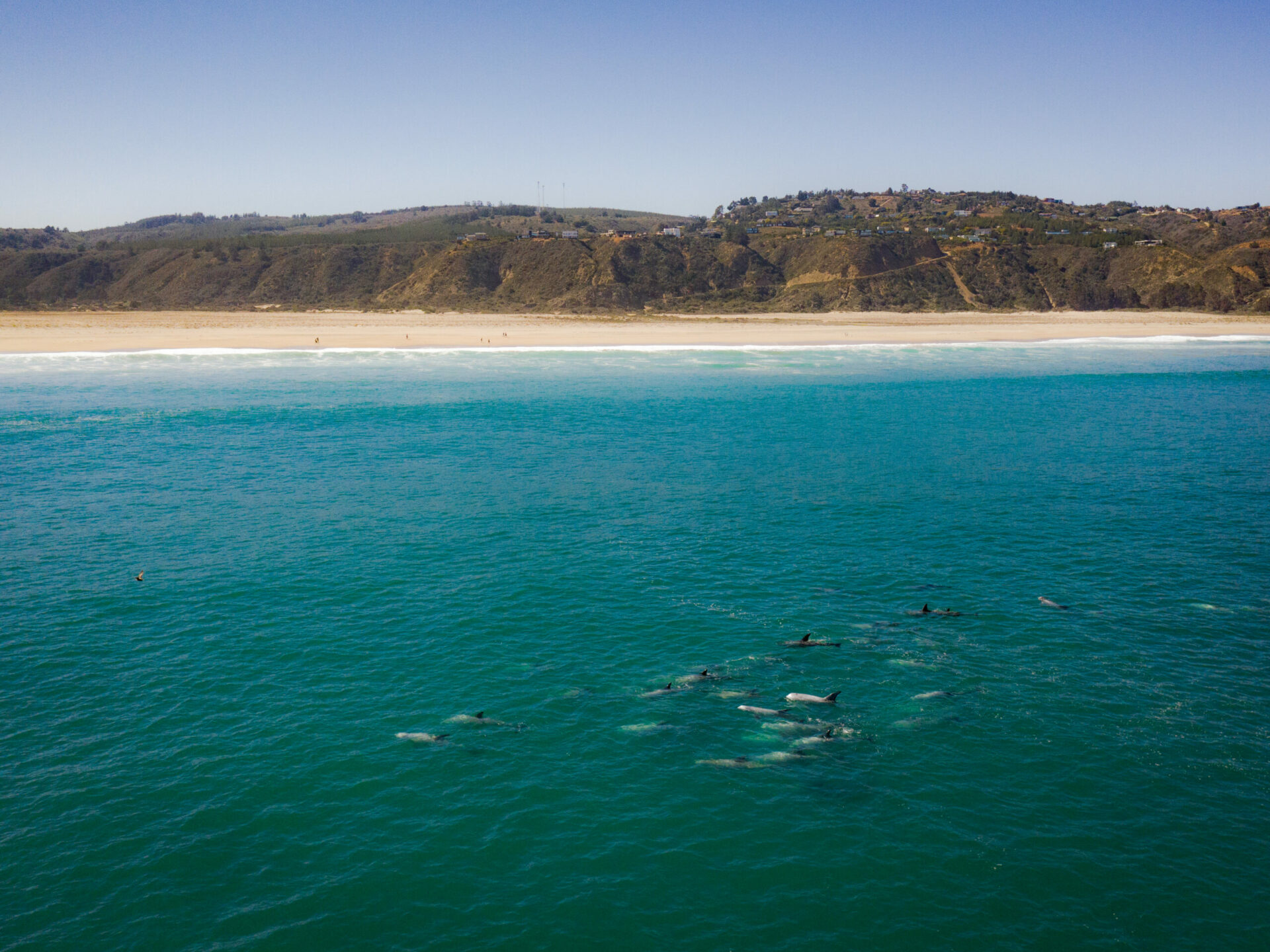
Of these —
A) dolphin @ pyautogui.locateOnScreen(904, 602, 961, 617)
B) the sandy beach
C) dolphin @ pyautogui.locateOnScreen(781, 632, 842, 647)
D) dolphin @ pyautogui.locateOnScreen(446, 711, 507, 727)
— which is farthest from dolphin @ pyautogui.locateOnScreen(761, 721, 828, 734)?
the sandy beach

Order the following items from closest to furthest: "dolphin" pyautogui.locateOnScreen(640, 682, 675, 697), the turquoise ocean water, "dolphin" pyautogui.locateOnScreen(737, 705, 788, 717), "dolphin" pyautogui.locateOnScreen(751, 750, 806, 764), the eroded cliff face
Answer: the turquoise ocean water
"dolphin" pyautogui.locateOnScreen(751, 750, 806, 764)
"dolphin" pyautogui.locateOnScreen(737, 705, 788, 717)
"dolphin" pyautogui.locateOnScreen(640, 682, 675, 697)
the eroded cliff face

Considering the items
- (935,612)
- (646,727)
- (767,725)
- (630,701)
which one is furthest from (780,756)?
(935,612)

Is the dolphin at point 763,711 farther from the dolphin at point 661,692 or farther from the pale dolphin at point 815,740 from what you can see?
the dolphin at point 661,692

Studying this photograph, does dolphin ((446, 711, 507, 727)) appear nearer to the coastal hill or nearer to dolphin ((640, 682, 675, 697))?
dolphin ((640, 682, 675, 697))

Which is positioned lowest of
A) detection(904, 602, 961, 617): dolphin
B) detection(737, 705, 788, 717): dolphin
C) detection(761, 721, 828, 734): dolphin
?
detection(761, 721, 828, 734): dolphin

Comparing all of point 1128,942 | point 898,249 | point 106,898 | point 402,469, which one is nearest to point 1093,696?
point 1128,942
